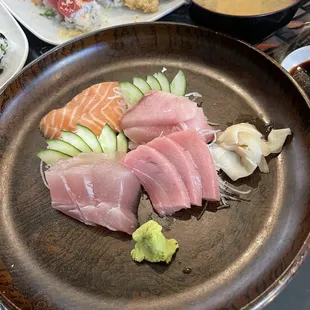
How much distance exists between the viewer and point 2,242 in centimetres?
203

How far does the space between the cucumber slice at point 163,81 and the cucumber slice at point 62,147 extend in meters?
0.62

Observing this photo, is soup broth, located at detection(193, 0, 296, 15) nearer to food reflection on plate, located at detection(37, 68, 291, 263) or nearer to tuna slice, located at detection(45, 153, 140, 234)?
food reflection on plate, located at detection(37, 68, 291, 263)

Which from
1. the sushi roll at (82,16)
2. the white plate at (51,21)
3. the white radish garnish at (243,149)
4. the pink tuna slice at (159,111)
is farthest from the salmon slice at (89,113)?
the sushi roll at (82,16)

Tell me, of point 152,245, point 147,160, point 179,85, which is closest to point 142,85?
point 179,85

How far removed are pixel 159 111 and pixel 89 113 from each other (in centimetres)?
42

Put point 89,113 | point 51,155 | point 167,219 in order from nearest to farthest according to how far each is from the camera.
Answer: point 167,219
point 51,155
point 89,113

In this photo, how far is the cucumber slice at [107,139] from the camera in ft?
7.29

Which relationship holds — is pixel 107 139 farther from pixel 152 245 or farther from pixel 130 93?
pixel 152 245

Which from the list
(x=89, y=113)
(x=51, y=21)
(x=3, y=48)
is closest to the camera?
(x=89, y=113)

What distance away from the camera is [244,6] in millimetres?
2561

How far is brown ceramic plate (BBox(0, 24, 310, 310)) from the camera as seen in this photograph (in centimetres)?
181

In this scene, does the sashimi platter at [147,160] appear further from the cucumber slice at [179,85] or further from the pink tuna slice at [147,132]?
the cucumber slice at [179,85]

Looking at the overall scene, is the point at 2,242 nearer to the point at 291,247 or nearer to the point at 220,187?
the point at 220,187

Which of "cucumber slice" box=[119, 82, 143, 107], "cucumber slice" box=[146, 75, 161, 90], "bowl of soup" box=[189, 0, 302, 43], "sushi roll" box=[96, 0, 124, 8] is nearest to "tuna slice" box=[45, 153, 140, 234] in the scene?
"cucumber slice" box=[119, 82, 143, 107]
